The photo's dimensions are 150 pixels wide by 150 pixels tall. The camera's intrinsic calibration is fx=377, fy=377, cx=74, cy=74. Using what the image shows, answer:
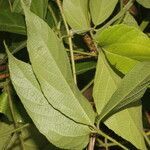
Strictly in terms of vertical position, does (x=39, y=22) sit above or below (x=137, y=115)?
above

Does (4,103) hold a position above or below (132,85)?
below

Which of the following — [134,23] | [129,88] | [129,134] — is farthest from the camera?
[134,23]

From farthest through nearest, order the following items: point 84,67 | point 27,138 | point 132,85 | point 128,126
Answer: point 27,138, point 84,67, point 128,126, point 132,85

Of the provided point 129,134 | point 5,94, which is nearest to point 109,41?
point 129,134

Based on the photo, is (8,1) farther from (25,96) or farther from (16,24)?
(25,96)

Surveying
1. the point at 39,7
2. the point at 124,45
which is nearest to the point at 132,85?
the point at 124,45

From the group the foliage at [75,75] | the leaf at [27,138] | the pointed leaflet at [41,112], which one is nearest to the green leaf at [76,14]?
the foliage at [75,75]

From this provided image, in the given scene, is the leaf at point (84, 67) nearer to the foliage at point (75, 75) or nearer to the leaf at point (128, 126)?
the foliage at point (75, 75)

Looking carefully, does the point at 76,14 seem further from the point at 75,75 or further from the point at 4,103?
the point at 4,103
